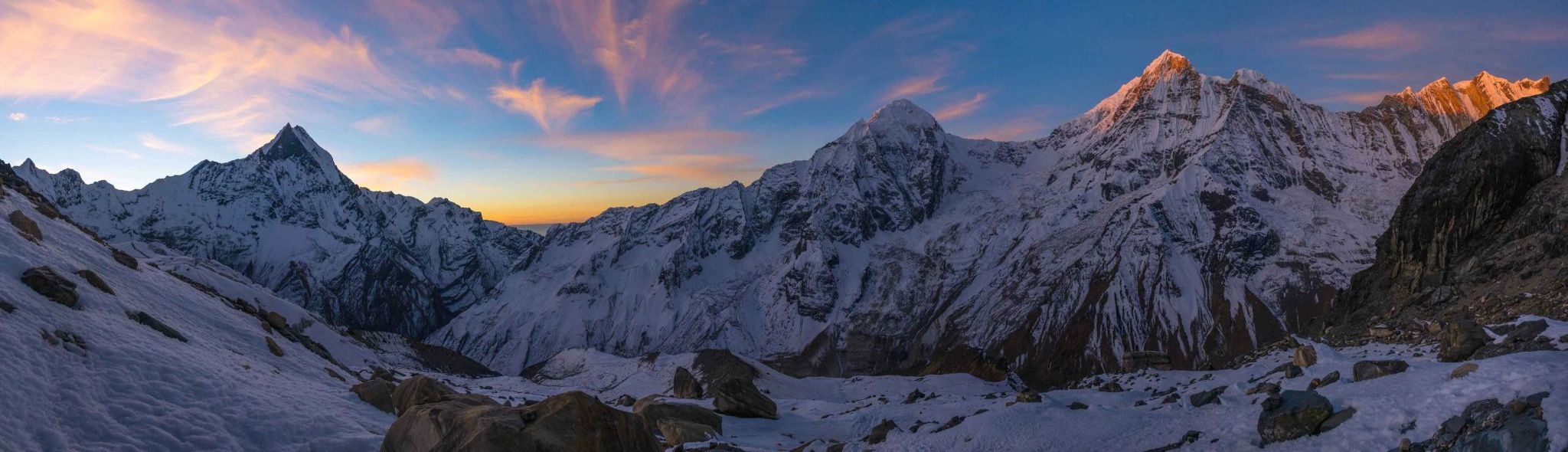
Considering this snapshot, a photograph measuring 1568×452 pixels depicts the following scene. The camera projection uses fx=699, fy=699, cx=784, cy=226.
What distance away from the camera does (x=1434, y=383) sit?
16.4 meters

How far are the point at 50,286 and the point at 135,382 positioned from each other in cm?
929

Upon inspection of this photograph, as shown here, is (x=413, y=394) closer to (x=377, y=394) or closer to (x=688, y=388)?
(x=377, y=394)

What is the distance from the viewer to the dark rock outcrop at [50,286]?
24.8 metres

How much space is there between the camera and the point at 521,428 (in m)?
17.2

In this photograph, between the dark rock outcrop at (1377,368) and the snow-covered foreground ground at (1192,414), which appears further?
the dark rock outcrop at (1377,368)

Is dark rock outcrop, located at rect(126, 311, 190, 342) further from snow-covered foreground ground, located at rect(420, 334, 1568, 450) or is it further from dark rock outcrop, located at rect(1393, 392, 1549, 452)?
dark rock outcrop, located at rect(1393, 392, 1549, 452)

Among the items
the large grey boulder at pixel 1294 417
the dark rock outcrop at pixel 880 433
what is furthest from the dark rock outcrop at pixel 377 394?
the large grey boulder at pixel 1294 417

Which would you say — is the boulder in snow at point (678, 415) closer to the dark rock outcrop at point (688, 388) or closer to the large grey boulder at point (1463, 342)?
the dark rock outcrop at point (688, 388)

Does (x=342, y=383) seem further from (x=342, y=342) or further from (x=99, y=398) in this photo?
(x=342, y=342)

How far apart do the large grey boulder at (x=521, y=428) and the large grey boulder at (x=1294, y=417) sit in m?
16.5

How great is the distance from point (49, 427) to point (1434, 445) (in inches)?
1208

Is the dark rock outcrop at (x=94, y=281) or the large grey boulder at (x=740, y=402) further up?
the dark rock outcrop at (x=94, y=281)

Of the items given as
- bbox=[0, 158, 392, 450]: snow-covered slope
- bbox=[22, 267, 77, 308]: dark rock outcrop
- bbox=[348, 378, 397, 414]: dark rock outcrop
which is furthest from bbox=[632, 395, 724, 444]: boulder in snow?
bbox=[22, 267, 77, 308]: dark rock outcrop

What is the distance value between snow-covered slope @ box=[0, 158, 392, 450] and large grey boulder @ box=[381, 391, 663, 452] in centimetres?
353
